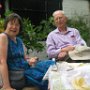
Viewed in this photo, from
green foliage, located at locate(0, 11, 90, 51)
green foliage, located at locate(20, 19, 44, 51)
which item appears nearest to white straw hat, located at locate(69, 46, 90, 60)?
green foliage, located at locate(0, 11, 90, 51)

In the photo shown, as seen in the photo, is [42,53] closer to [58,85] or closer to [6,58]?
[6,58]

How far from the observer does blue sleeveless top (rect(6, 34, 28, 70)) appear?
483cm

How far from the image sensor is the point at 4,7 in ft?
28.7

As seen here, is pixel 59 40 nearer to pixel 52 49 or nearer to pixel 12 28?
pixel 52 49

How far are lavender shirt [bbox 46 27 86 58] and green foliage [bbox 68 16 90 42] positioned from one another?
95.7 inches

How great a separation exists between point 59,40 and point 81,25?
10.1 feet

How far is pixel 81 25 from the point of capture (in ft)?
29.1

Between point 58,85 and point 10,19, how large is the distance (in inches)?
44.6

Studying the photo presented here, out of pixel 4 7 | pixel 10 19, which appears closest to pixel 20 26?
pixel 10 19

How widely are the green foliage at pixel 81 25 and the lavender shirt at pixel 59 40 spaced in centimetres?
243

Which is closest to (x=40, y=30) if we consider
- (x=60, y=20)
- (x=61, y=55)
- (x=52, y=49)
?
(x=60, y=20)

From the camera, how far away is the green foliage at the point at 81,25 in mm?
8516

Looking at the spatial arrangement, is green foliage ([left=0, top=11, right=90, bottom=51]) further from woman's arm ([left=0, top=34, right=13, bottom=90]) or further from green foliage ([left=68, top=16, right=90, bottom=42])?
woman's arm ([left=0, top=34, right=13, bottom=90])

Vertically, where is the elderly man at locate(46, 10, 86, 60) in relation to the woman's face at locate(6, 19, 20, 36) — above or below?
below
